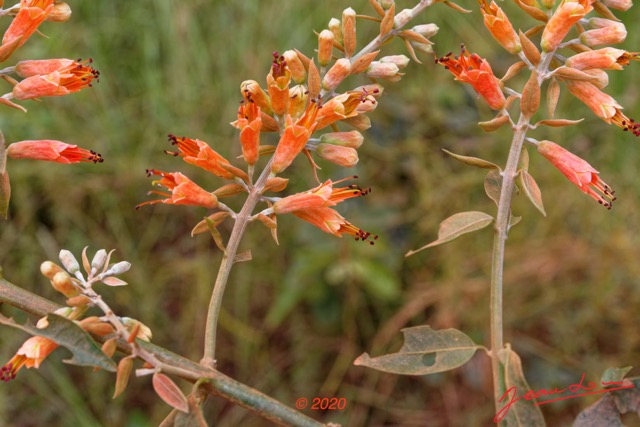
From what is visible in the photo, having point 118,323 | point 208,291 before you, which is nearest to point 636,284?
point 208,291

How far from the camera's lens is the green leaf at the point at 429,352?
0.94m

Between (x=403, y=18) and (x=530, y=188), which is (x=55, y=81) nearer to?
(x=403, y=18)

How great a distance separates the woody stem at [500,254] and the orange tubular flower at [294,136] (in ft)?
0.82

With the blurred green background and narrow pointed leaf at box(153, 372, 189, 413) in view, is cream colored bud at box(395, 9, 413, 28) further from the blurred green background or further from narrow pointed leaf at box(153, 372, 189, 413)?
the blurred green background

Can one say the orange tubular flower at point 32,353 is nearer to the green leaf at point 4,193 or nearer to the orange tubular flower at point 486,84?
the green leaf at point 4,193

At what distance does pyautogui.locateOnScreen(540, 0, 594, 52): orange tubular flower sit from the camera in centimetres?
95

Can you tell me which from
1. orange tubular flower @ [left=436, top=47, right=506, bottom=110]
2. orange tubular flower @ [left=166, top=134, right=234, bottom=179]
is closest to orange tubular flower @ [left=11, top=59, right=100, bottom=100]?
orange tubular flower @ [left=166, top=134, right=234, bottom=179]

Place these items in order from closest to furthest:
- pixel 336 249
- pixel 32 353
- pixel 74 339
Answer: pixel 74 339 < pixel 32 353 < pixel 336 249

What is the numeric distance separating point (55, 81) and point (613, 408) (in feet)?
2.69

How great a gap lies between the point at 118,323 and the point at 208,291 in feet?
7.15

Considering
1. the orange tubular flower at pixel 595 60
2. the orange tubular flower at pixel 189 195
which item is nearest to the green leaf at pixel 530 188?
the orange tubular flower at pixel 595 60

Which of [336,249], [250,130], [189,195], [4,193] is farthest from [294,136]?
[336,249]

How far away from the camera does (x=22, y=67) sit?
3.47 feet

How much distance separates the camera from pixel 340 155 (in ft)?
3.46
